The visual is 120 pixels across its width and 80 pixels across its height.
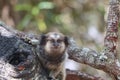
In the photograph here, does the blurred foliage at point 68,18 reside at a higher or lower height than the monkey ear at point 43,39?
lower

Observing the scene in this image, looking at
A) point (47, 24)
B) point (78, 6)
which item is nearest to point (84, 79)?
point (47, 24)

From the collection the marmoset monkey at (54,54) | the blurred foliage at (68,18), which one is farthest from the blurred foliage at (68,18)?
the marmoset monkey at (54,54)

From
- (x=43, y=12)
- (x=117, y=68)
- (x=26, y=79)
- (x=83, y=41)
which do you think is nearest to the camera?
(x=26, y=79)

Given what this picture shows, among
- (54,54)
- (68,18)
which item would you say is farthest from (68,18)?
(54,54)

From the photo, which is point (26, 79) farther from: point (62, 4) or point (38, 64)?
point (62, 4)

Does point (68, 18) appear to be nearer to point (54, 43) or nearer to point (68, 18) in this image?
point (68, 18)

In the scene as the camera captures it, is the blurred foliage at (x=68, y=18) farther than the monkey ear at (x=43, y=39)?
Yes

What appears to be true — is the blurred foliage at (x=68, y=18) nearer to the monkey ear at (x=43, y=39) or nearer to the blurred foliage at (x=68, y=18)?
the blurred foliage at (x=68, y=18)
